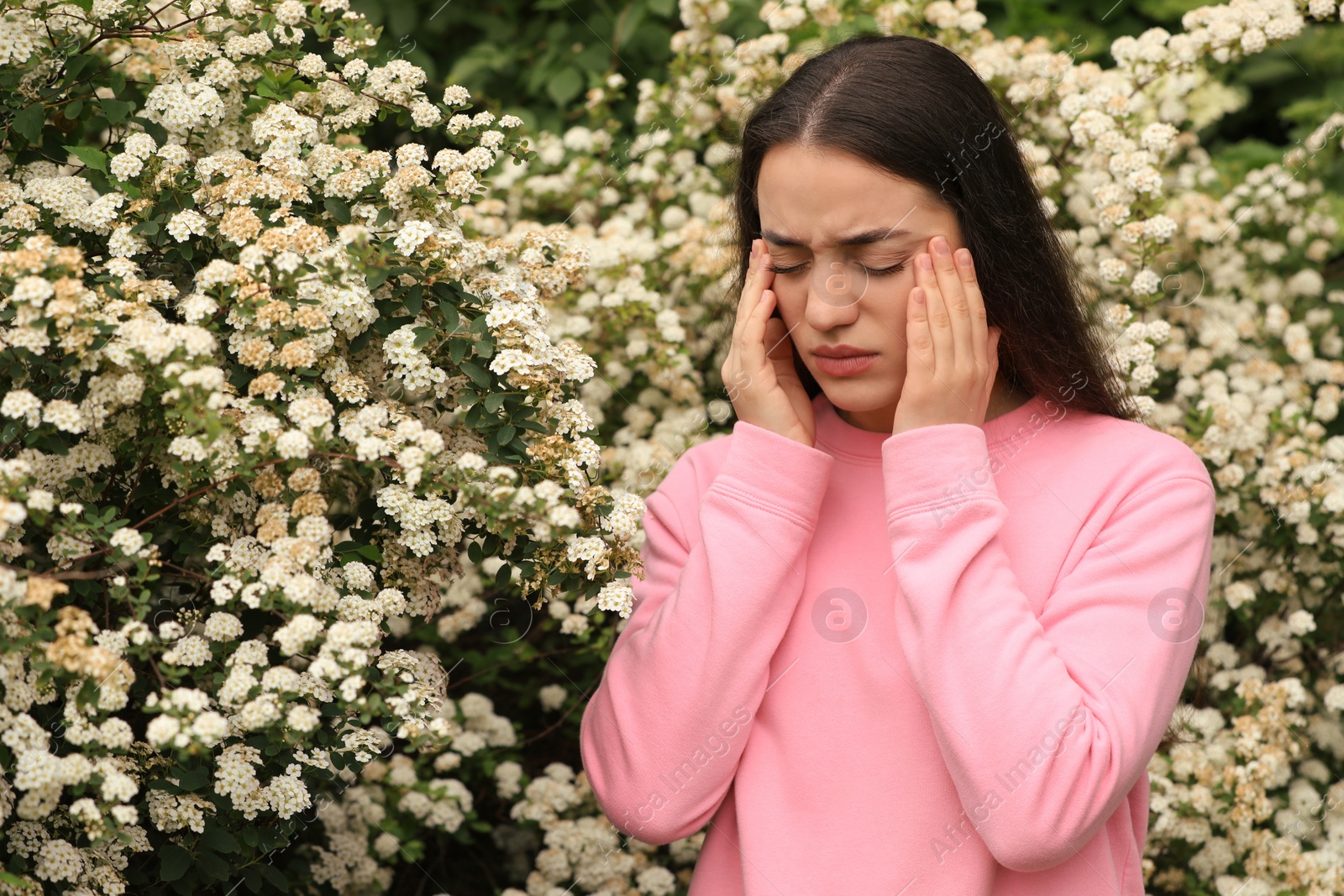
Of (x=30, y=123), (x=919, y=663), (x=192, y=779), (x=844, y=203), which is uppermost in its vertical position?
(x=844, y=203)

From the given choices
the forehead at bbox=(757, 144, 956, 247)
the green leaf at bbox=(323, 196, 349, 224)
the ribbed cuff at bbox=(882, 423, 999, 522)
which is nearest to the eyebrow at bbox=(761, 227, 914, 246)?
the forehead at bbox=(757, 144, 956, 247)

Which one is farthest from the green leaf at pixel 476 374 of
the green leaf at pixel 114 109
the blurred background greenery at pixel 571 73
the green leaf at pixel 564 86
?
the green leaf at pixel 564 86

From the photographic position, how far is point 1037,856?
167 centimetres

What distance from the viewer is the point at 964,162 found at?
1971mm

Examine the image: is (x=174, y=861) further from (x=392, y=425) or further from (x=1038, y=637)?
(x=1038, y=637)

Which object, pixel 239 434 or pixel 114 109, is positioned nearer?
pixel 239 434

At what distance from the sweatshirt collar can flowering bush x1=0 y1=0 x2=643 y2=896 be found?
423 mm

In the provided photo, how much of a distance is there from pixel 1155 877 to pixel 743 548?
169cm

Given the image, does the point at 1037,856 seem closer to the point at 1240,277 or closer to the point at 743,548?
the point at 743,548

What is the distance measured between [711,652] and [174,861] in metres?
0.88

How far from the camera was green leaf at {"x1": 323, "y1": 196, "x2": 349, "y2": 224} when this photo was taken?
202 centimetres

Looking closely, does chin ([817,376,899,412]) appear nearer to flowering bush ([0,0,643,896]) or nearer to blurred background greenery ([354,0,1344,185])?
flowering bush ([0,0,643,896])

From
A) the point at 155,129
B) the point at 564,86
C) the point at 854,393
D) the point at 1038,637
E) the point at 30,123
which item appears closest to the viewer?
the point at 1038,637

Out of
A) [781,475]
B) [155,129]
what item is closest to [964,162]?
[781,475]
